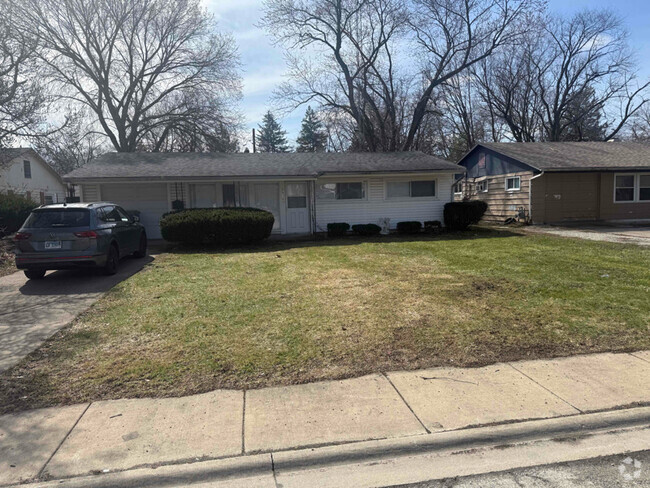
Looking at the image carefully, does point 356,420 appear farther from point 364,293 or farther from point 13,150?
point 13,150

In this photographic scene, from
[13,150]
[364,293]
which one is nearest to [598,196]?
[364,293]

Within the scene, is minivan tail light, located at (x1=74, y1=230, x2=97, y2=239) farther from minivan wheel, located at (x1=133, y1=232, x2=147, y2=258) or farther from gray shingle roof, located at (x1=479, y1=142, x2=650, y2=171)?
gray shingle roof, located at (x1=479, y1=142, x2=650, y2=171)

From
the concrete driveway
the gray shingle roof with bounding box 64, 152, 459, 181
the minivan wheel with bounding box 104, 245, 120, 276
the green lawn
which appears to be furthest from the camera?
the gray shingle roof with bounding box 64, 152, 459, 181

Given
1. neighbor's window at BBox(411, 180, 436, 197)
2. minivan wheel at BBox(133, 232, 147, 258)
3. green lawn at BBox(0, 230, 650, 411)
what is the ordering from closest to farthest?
green lawn at BBox(0, 230, 650, 411) < minivan wheel at BBox(133, 232, 147, 258) < neighbor's window at BBox(411, 180, 436, 197)

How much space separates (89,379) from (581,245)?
1288 centimetres

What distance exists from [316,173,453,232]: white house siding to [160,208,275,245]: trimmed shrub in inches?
160

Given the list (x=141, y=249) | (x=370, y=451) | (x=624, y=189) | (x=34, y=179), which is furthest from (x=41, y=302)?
(x=34, y=179)

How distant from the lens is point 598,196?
2020 cm

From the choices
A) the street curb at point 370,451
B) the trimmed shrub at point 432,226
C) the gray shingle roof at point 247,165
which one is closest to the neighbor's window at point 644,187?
the gray shingle roof at point 247,165

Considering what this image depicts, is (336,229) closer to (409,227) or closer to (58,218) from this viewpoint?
(409,227)

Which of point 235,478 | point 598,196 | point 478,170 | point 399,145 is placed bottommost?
point 235,478

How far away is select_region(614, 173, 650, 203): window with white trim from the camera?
2031 cm

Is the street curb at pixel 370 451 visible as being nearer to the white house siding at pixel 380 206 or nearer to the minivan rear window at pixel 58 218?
the minivan rear window at pixel 58 218

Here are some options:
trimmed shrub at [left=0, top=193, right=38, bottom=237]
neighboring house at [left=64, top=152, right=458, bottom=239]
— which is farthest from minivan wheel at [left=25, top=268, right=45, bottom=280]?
trimmed shrub at [left=0, top=193, right=38, bottom=237]
